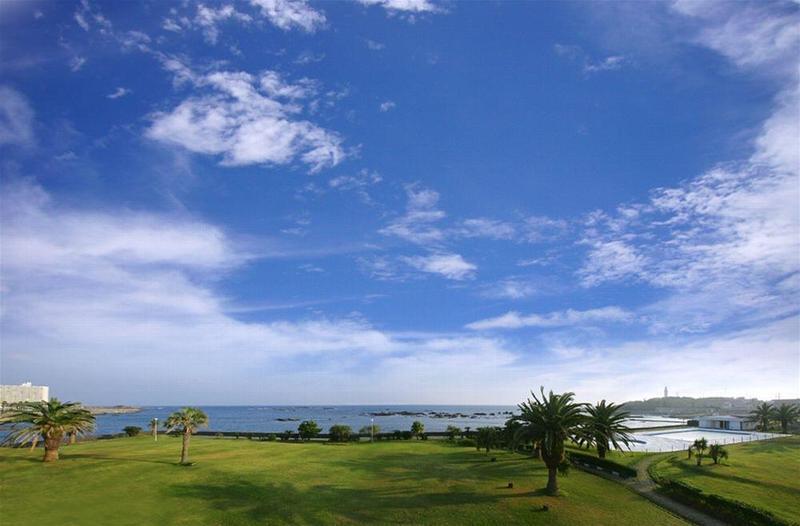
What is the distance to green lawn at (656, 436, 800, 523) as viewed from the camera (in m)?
41.0

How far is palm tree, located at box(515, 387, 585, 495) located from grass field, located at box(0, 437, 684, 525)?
3049mm

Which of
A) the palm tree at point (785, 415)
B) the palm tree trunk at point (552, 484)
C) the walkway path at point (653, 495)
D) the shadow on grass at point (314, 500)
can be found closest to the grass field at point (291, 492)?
the shadow on grass at point (314, 500)

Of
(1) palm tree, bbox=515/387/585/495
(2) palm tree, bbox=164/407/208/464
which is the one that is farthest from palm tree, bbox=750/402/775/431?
(2) palm tree, bbox=164/407/208/464

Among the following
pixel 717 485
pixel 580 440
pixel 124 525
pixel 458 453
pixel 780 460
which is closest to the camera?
pixel 124 525

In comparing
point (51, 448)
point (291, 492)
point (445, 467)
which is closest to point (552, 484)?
point (445, 467)

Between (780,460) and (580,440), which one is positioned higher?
(580,440)

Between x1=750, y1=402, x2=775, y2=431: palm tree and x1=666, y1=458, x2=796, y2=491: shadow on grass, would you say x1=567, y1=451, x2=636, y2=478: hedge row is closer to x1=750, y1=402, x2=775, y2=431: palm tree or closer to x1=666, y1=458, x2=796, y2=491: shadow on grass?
x1=666, y1=458, x2=796, y2=491: shadow on grass

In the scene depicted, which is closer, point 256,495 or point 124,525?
point 124,525

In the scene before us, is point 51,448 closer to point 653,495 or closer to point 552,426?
point 552,426

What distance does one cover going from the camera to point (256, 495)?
131 ft

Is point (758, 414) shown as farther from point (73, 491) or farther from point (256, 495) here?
point (73, 491)

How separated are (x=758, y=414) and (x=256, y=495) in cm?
11868

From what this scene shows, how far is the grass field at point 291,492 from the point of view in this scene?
115 feet

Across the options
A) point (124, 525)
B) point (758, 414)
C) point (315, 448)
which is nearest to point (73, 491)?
point (124, 525)
